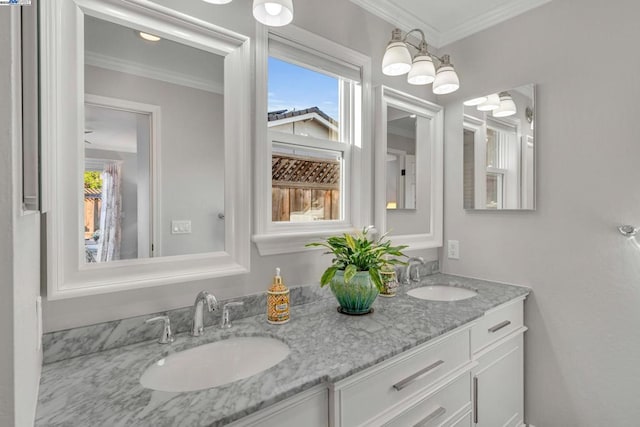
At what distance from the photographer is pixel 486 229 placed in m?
2.09

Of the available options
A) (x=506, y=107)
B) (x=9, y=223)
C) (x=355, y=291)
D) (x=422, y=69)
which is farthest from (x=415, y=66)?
(x=9, y=223)

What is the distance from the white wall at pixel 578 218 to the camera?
1.58m

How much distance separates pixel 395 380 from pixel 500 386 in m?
0.91

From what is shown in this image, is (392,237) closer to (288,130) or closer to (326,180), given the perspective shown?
(326,180)

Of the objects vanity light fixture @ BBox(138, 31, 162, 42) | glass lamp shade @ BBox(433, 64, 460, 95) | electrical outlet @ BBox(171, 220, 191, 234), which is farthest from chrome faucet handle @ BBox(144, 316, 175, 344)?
glass lamp shade @ BBox(433, 64, 460, 95)

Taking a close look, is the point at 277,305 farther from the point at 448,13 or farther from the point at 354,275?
the point at 448,13

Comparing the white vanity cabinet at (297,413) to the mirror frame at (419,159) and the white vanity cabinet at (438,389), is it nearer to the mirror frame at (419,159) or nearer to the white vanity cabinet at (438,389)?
the white vanity cabinet at (438,389)

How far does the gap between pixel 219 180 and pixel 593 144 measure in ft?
5.90

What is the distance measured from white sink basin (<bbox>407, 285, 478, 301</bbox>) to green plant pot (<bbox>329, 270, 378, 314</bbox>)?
0.61m

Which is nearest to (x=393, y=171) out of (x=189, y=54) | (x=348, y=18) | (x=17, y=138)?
(x=348, y=18)

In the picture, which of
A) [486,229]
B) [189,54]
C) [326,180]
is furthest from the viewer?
[486,229]

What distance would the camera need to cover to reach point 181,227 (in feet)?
4.15

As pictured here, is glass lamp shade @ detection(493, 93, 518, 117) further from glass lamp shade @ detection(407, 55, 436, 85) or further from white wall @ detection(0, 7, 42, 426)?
white wall @ detection(0, 7, 42, 426)

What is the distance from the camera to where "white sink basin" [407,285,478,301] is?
197 cm
